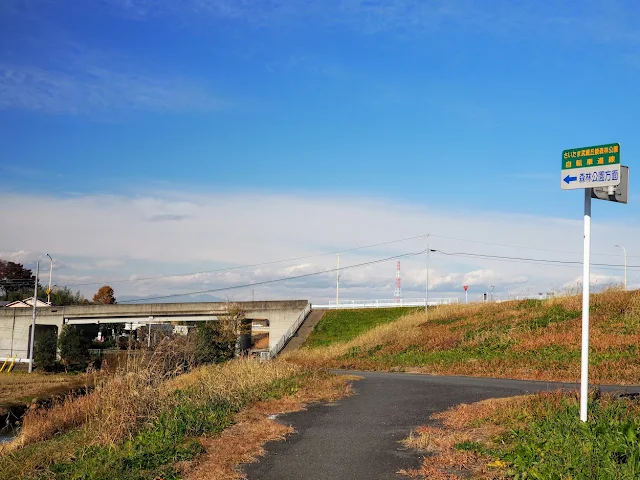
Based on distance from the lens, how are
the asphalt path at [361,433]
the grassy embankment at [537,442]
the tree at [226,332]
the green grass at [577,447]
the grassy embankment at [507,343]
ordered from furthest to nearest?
the tree at [226,332]
the grassy embankment at [507,343]
the asphalt path at [361,433]
the grassy embankment at [537,442]
the green grass at [577,447]

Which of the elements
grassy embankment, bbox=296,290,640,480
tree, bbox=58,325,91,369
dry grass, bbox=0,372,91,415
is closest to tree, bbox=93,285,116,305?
tree, bbox=58,325,91,369

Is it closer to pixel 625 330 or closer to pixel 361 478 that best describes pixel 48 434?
pixel 361 478

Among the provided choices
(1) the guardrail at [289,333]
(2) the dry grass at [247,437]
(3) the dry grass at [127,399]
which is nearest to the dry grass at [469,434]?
(2) the dry grass at [247,437]

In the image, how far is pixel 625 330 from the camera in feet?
89.4

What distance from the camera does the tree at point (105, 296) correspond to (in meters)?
118

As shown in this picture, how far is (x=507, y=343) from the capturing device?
29.5 metres

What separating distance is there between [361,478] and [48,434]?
34.8 ft

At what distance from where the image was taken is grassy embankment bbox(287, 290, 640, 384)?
2241 cm

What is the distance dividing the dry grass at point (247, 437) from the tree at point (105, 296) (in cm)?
11173

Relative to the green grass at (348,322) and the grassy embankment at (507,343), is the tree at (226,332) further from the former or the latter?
the grassy embankment at (507,343)

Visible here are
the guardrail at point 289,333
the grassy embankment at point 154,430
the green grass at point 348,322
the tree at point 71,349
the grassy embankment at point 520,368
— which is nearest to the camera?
the grassy embankment at point 520,368

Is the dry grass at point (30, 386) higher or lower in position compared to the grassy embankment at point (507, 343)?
lower

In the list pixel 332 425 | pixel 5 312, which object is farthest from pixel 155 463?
pixel 5 312

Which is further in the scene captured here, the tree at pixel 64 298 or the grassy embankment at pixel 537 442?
the tree at pixel 64 298
